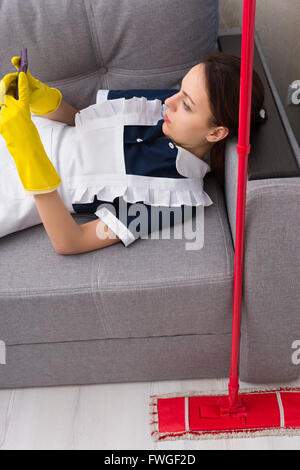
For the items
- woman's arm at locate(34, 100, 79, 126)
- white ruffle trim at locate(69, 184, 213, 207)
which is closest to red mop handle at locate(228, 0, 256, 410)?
white ruffle trim at locate(69, 184, 213, 207)

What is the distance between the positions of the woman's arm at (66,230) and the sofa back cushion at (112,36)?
0.55 metres

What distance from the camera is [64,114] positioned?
61.0 inches

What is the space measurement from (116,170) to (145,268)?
31 cm

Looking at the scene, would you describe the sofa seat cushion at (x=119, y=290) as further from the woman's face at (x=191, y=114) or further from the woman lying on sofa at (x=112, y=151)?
the woman's face at (x=191, y=114)

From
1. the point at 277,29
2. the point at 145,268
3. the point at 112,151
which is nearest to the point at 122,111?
the point at 112,151

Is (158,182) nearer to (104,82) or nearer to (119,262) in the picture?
(119,262)

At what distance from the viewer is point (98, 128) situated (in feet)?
4.75

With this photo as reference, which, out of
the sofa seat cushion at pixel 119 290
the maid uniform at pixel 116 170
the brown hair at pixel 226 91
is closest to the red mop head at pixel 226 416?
the sofa seat cushion at pixel 119 290

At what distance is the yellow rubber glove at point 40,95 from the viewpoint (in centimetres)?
128

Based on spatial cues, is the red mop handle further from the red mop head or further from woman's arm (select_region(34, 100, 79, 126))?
woman's arm (select_region(34, 100, 79, 126))

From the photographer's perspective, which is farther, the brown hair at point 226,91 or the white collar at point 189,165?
the white collar at point 189,165

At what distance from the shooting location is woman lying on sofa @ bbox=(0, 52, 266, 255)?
124 cm
